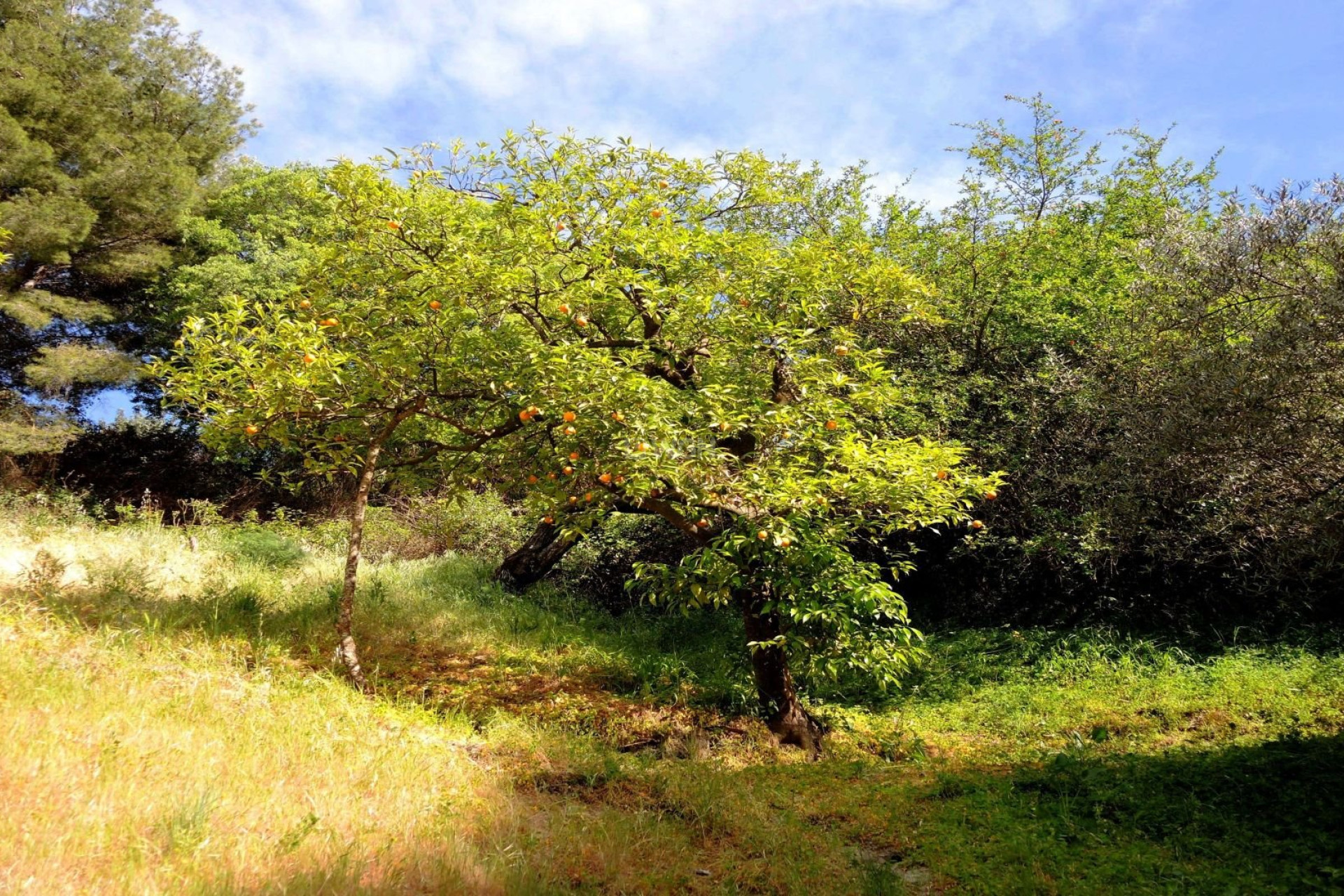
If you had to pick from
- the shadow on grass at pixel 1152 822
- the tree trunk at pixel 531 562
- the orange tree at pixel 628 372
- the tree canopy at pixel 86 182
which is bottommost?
the shadow on grass at pixel 1152 822

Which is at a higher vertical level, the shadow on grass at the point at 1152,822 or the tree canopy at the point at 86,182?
the tree canopy at the point at 86,182

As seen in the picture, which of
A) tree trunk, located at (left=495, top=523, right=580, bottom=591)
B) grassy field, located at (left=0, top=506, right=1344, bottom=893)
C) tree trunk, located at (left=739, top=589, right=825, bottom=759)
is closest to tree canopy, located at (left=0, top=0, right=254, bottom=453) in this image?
grassy field, located at (left=0, top=506, right=1344, bottom=893)

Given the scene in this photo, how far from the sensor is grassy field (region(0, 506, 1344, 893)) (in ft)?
10.6

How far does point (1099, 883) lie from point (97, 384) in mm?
22454

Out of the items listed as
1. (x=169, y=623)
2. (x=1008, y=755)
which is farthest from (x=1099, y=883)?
(x=169, y=623)

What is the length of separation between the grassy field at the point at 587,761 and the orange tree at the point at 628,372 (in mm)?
1010

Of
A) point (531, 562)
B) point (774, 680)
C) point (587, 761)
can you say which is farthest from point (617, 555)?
point (587, 761)

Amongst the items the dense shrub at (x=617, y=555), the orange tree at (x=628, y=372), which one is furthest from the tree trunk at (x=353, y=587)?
the dense shrub at (x=617, y=555)

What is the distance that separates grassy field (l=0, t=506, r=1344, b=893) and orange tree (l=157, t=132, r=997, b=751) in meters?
1.01

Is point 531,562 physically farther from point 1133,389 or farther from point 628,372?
point 1133,389

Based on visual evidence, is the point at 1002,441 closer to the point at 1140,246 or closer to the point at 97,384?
the point at 1140,246

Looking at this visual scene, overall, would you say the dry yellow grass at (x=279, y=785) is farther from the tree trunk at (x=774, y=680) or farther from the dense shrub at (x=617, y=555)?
the dense shrub at (x=617, y=555)

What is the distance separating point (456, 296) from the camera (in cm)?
570

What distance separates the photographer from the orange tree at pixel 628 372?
5.56 m
